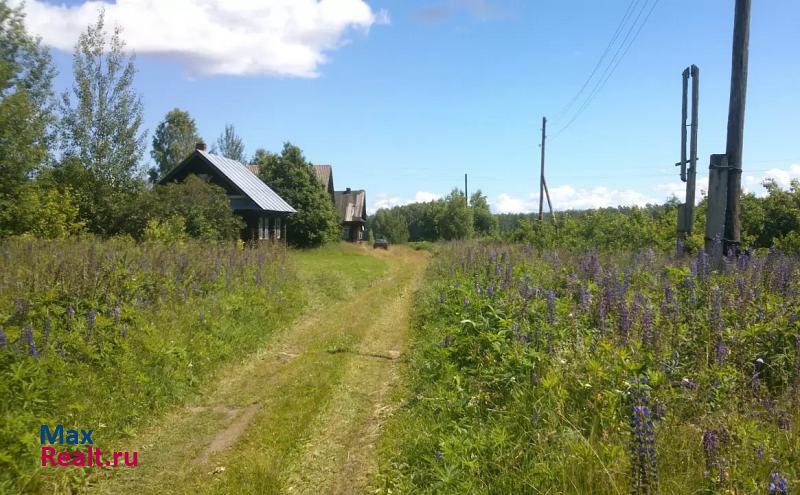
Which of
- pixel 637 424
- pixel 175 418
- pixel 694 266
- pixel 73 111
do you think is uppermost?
pixel 73 111

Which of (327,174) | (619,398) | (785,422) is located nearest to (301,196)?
(327,174)

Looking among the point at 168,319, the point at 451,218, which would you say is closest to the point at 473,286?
the point at 168,319

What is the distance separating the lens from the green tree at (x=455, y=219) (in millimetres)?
54562

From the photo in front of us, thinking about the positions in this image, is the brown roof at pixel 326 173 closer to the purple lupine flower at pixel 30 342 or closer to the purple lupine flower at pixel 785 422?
the purple lupine flower at pixel 30 342

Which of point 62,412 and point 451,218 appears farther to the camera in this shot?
point 451,218

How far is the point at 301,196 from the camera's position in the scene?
37.2 m

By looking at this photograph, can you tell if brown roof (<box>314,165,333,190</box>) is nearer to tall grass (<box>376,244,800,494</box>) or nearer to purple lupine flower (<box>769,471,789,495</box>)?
tall grass (<box>376,244,800,494</box>)

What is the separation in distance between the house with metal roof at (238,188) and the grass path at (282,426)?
65.6 ft

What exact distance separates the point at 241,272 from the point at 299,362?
4.47 m

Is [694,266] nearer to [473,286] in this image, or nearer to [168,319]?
[473,286]

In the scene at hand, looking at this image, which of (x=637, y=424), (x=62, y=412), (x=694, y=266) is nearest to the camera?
(x=637, y=424)

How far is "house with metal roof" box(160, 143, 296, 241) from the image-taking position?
27.9 m

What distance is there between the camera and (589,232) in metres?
17.7

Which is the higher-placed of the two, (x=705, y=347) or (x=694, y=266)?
(x=694, y=266)
